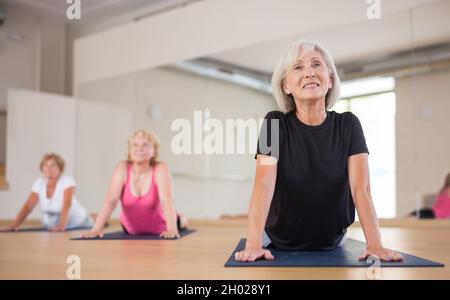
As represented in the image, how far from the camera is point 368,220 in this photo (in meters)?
1.46

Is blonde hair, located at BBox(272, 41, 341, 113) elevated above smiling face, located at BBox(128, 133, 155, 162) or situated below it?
above

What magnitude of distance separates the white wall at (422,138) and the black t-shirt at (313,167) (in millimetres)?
1965

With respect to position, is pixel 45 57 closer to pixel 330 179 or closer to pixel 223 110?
pixel 223 110

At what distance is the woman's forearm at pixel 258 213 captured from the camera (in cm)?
148

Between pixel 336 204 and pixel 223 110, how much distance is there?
285cm

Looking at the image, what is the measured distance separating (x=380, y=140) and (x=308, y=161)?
2.02 metres

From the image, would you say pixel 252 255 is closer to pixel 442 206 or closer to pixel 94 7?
pixel 442 206

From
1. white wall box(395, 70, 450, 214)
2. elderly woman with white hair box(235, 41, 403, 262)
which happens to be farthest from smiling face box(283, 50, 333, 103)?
white wall box(395, 70, 450, 214)

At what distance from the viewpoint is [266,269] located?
1333 mm

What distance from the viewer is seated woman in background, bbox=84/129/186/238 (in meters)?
2.71

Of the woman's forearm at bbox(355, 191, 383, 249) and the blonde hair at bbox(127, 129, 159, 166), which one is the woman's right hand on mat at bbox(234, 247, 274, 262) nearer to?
the woman's forearm at bbox(355, 191, 383, 249)

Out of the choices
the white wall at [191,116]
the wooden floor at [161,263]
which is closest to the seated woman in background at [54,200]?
the white wall at [191,116]
